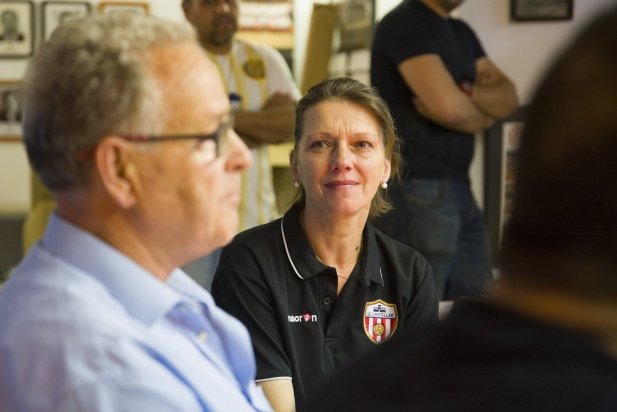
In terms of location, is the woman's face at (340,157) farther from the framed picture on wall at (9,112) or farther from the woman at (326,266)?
the framed picture on wall at (9,112)

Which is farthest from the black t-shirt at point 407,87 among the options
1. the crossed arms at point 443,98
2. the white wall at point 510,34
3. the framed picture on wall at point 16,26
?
the framed picture on wall at point 16,26

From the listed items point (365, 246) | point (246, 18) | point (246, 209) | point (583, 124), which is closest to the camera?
point (583, 124)

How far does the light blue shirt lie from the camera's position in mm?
1171

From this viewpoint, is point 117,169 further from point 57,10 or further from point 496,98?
point 57,10

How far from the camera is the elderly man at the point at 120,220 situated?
3.89ft

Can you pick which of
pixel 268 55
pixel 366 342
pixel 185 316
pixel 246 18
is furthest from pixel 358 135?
pixel 246 18

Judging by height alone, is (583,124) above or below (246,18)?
below

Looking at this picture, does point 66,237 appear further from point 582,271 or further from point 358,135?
point 358,135

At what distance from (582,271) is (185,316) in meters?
0.73

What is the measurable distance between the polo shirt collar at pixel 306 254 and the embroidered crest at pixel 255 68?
4.07ft

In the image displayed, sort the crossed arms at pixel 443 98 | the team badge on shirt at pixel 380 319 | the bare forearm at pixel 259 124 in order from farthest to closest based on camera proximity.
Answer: the bare forearm at pixel 259 124 < the crossed arms at pixel 443 98 < the team badge on shirt at pixel 380 319

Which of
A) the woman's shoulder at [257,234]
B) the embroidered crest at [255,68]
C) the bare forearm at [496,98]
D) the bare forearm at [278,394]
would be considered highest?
the embroidered crest at [255,68]

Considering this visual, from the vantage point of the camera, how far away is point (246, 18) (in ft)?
20.8

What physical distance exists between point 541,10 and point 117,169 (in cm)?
341
